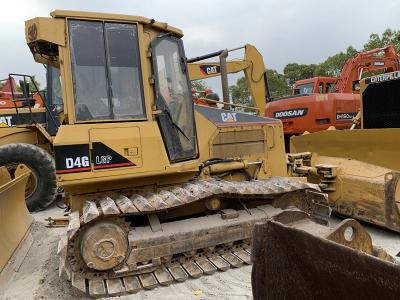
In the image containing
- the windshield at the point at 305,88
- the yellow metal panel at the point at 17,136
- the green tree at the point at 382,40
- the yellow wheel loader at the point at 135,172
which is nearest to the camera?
the yellow wheel loader at the point at 135,172

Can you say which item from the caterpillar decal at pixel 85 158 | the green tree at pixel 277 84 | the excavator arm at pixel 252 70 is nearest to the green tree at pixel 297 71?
the green tree at pixel 277 84

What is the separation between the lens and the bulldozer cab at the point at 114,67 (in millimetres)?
3920

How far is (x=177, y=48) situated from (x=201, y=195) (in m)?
1.68

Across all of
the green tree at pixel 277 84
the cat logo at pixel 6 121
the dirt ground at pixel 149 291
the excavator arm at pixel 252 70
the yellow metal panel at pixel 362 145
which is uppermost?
the green tree at pixel 277 84

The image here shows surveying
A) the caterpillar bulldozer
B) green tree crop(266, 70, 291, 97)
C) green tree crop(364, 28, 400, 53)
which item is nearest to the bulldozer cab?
the caterpillar bulldozer

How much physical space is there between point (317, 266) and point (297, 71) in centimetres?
3839

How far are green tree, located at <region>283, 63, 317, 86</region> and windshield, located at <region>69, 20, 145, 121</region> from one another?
115 ft

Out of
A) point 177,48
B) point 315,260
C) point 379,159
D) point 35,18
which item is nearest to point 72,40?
point 35,18

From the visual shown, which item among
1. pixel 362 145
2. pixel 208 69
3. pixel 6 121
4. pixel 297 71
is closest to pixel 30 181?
pixel 6 121

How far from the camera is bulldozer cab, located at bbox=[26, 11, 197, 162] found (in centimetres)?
392

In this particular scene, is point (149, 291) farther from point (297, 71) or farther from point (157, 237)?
point (297, 71)

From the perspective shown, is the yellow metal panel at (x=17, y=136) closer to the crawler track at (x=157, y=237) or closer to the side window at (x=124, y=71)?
the crawler track at (x=157, y=237)

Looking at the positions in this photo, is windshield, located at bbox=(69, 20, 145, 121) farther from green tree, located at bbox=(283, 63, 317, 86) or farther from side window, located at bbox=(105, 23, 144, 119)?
green tree, located at bbox=(283, 63, 317, 86)

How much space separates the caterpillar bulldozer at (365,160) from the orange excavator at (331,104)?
8.57 feet
